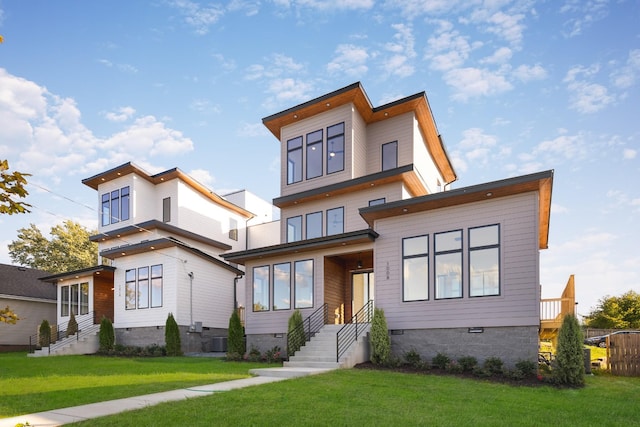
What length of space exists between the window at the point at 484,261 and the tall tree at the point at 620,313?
83.1ft

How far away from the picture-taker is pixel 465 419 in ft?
23.5

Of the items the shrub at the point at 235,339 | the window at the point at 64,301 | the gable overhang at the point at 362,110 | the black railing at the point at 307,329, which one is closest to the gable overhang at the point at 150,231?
the window at the point at 64,301

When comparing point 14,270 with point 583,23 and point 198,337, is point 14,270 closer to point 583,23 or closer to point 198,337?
point 198,337

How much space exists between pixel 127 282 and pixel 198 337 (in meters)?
4.69

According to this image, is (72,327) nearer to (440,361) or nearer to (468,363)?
(440,361)

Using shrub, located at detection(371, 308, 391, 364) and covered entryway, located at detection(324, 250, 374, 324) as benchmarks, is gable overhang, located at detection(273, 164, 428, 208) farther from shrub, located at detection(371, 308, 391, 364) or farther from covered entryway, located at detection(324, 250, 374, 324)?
shrub, located at detection(371, 308, 391, 364)

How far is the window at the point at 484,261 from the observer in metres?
13.4

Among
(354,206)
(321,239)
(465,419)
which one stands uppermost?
(354,206)

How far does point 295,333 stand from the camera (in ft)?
53.7

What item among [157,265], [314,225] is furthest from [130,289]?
[314,225]

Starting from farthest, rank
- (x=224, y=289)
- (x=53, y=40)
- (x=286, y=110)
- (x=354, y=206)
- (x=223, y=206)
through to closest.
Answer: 1. (x=223, y=206)
2. (x=224, y=289)
3. (x=286, y=110)
4. (x=354, y=206)
5. (x=53, y=40)

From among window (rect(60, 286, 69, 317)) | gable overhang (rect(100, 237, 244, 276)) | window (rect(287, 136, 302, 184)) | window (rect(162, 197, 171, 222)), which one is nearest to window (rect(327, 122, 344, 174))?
window (rect(287, 136, 302, 184))

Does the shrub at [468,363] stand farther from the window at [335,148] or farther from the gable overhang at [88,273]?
the gable overhang at [88,273]

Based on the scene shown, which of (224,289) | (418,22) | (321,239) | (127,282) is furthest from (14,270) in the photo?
(418,22)
